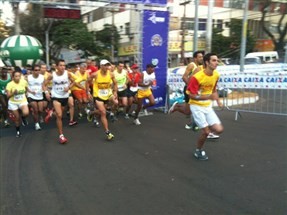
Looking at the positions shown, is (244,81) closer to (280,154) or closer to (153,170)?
(280,154)

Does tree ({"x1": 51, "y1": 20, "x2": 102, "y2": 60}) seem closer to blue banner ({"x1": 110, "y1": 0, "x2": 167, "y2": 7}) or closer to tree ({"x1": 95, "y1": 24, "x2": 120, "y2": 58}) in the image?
tree ({"x1": 95, "y1": 24, "x2": 120, "y2": 58})

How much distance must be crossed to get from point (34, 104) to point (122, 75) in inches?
105

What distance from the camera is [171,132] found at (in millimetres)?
8672

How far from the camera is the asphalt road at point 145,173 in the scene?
4.40 meters

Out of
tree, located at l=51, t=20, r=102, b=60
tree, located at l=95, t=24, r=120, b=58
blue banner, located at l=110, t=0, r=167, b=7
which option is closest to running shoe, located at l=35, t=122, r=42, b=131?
blue banner, located at l=110, t=0, r=167, b=7

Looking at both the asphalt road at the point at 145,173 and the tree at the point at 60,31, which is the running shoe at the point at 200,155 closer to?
the asphalt road at the point at 145,173

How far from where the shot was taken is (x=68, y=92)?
8602mm

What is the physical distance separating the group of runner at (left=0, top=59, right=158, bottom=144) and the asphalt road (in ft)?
2.44

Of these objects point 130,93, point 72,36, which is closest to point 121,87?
point 130,93

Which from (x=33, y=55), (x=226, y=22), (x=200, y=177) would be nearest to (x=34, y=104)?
(x=33, y=55)

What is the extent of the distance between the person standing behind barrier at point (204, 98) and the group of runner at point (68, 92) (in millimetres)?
2327

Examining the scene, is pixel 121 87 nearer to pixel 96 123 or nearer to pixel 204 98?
pixel 96 123

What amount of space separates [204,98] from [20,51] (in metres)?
4.56

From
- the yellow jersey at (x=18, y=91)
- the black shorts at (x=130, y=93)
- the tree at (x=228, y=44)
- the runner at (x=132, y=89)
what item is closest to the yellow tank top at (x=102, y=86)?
the yellow jersey at (x=18, y=91)
